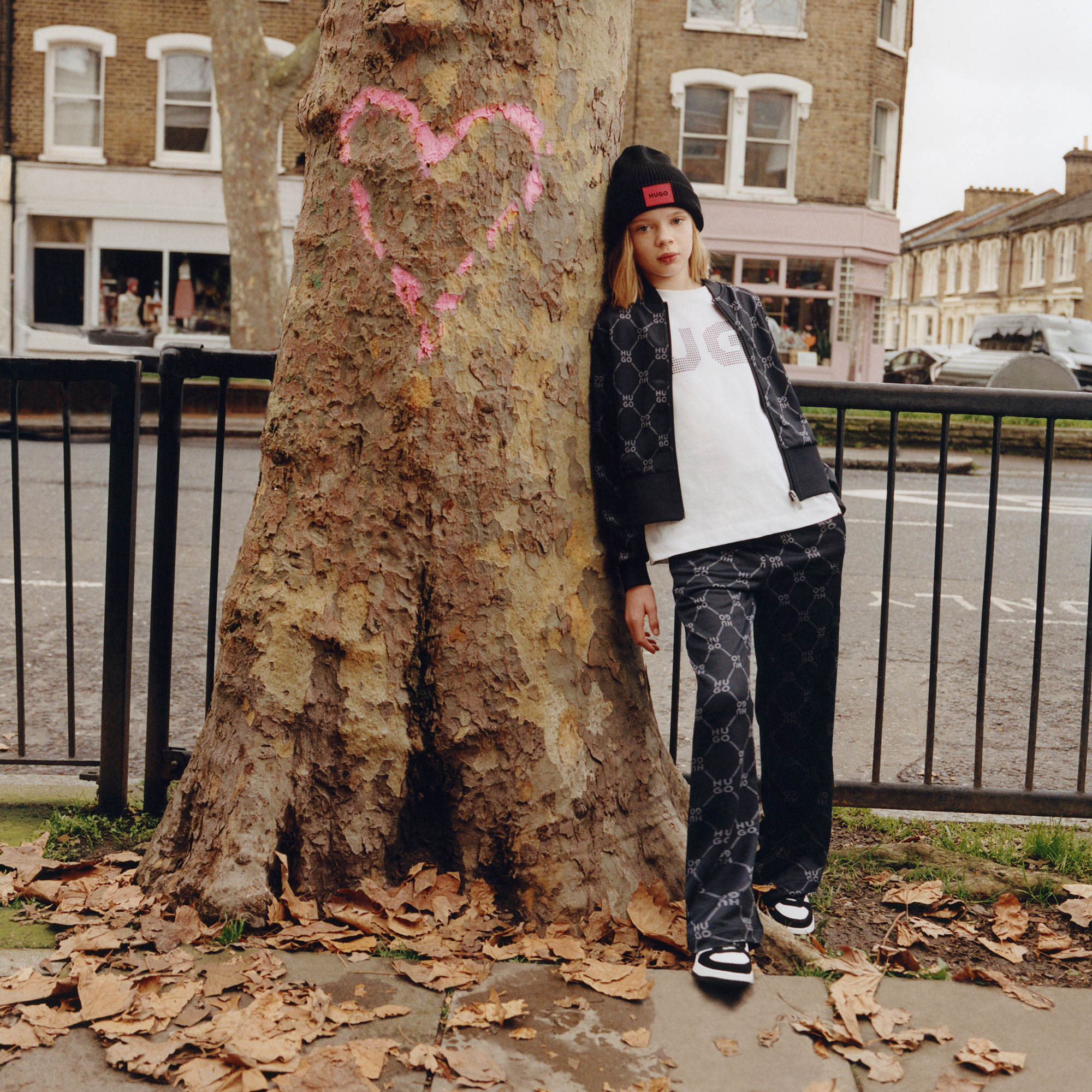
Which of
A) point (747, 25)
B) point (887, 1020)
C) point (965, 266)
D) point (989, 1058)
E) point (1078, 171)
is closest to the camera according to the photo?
point (989, 1058)

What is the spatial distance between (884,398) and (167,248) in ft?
79.7

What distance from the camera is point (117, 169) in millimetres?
24844

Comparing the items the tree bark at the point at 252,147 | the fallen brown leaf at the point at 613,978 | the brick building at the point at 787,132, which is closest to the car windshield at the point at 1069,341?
the brick building at the point at 787,132

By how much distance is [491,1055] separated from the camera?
2.29 metres

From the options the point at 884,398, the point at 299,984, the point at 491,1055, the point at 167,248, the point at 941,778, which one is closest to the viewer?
the point at 491,1055

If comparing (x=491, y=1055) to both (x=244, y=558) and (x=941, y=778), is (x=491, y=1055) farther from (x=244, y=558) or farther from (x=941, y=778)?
(x=941, y=778)

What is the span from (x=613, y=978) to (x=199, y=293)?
25029 mm

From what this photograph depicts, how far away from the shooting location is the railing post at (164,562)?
333cm

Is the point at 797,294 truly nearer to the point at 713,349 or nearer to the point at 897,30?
the point at 897,30

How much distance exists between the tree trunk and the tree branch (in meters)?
15.7

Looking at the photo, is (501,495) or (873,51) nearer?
(501,495)

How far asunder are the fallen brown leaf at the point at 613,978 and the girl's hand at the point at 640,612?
69 cm

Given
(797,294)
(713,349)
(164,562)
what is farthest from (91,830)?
(797,294)

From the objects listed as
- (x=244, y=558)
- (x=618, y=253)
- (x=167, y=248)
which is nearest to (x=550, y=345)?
(x=618, y=253)
